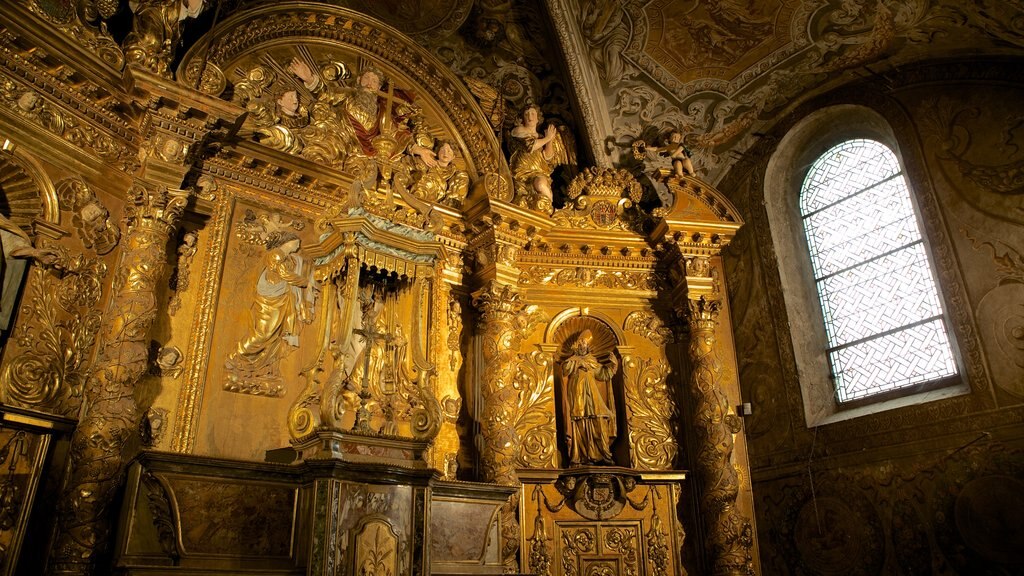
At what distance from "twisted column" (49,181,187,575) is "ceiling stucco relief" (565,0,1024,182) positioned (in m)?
5.39

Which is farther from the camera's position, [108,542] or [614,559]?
[614,559]

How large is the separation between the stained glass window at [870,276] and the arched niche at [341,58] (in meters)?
3.95

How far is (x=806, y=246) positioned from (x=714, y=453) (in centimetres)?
304

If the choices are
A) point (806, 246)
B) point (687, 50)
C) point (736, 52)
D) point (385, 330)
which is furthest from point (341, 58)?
point (806, 246)

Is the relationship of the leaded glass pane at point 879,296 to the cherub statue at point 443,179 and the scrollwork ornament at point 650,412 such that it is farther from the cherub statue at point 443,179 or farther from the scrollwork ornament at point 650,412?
the cherub statue at point 443,179

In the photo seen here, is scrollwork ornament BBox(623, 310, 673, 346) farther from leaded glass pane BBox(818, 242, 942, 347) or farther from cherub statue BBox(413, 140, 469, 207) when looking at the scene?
cherub statue BBox(413, 140, 469, 207)

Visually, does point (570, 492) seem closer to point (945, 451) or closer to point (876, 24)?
point (945, 451)

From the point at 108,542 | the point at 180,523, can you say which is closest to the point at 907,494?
the point at 180,523

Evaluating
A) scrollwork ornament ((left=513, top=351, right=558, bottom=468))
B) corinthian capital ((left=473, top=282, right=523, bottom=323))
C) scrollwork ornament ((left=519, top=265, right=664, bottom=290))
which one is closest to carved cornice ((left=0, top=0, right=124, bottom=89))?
corinthian capital ((left=473, top=282, right=523, bottom=323))

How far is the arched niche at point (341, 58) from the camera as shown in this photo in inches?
247

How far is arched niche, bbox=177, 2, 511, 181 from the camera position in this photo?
6270 millimetres

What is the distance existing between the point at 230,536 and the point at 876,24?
25.5 feet

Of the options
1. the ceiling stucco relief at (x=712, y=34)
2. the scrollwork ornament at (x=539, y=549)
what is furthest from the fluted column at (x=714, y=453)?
the ceiling stucco relief at (x=712, y=34)

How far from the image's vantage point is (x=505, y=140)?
833 cm
